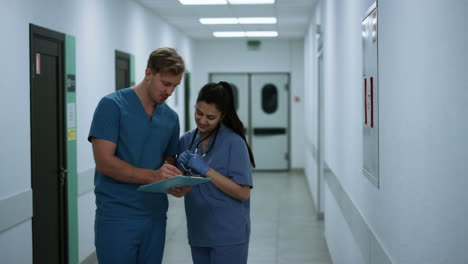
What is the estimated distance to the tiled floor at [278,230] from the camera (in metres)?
5.51

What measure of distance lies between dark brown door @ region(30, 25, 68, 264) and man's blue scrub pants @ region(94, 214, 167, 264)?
177 centimetres

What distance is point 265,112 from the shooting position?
496 inches

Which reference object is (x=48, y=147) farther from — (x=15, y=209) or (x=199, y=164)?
(x=199, y=164)

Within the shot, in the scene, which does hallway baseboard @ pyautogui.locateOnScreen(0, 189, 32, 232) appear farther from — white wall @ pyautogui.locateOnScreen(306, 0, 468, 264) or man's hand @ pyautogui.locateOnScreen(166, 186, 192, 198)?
white wall @ pyautogui.locateOnScreen(306, 0, 468, 264)

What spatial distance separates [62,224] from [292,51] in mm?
8563

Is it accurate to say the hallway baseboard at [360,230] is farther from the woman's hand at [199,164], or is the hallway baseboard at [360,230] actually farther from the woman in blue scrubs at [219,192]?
the woman's hand at [199,164]

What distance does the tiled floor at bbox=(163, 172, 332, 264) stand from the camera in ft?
18.1

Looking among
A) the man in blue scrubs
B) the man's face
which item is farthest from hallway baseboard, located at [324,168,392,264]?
the man's face

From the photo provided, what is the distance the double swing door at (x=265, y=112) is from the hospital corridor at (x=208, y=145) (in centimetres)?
509

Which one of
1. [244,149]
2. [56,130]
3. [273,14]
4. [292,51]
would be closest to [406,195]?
[244,149]

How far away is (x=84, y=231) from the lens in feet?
16.7

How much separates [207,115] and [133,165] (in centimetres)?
38

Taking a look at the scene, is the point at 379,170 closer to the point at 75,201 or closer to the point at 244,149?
the point at 244,149

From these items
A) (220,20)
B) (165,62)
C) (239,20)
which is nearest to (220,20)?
(220,20)
